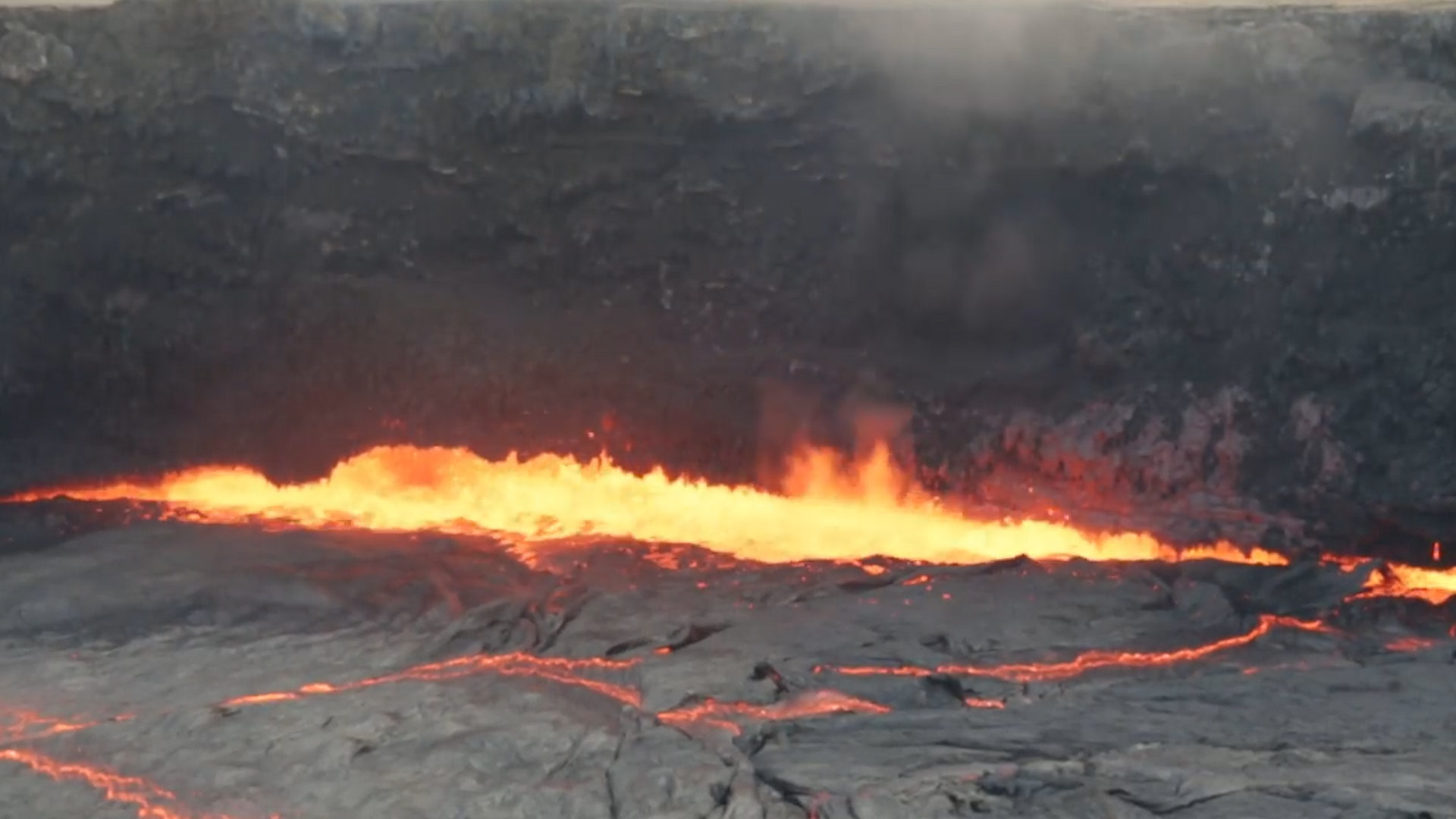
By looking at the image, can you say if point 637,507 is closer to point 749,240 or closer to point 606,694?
point 749,240

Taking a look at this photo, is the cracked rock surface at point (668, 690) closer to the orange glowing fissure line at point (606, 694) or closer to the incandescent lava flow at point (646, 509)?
the orange glowing fissure line at point (606, 694)

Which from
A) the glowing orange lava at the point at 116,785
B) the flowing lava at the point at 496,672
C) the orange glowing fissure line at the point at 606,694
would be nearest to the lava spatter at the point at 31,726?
the orange glowing fissure line at the point at 606,694

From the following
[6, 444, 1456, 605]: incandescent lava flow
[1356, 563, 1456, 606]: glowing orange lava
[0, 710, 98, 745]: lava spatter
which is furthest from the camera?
[6, 444, 1456, 605]: incandescent lava flow

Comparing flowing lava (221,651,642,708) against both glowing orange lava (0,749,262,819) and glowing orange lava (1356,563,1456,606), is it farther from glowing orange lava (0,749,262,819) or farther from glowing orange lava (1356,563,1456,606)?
glowing orange lava (1356,563,1456,606)

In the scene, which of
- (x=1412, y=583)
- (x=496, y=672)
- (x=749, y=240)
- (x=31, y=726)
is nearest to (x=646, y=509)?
(x=749, y=240)

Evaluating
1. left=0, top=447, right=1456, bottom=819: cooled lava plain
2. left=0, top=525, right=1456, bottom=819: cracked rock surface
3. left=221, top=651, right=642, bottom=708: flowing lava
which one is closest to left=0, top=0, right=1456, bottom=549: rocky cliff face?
left=0, top=447, right=1456, bottom=819: cooled lava plain

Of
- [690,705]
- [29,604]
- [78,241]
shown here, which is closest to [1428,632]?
[690,705]
